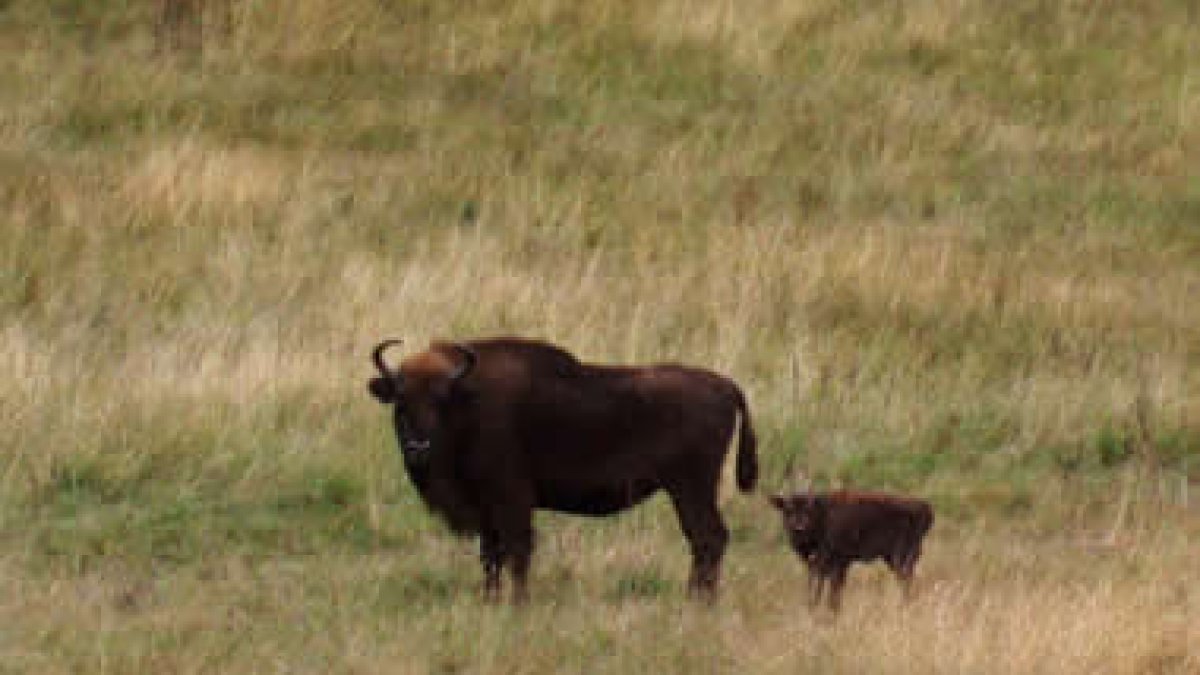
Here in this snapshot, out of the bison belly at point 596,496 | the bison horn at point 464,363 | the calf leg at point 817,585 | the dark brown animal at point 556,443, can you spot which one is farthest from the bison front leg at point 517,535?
the calf leg at point 817,585

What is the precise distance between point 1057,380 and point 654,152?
4942mm

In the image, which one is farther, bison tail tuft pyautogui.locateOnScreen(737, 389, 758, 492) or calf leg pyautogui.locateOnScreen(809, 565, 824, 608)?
bison tail tuft pyautogui.locateOnScreen(737, 389, 758, 492)

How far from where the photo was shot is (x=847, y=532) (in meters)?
8.80

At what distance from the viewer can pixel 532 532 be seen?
907cm

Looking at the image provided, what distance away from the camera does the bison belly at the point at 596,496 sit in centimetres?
906

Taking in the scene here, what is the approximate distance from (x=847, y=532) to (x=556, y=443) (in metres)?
1.01

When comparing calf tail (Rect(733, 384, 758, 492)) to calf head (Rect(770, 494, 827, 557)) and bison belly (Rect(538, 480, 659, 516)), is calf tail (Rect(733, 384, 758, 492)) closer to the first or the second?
bison belly (Rect(538, 480, 659, 516))

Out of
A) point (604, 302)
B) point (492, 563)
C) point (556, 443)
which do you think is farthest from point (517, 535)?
point (604, 302)

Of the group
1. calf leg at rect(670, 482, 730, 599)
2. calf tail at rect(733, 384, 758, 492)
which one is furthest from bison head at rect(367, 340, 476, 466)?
calf tail at rect(733, 384, 758, 492)

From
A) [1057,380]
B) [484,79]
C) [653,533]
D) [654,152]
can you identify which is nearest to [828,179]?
[654,152]

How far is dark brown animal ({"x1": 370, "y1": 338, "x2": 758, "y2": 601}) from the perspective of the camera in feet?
29.3

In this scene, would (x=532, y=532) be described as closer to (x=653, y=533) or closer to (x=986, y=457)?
(x=653, y=533)

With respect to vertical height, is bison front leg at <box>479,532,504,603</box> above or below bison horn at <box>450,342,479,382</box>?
below

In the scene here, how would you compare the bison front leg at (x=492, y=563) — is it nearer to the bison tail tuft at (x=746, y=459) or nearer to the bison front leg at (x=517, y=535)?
the bison front leg at (x=517, y=535)
